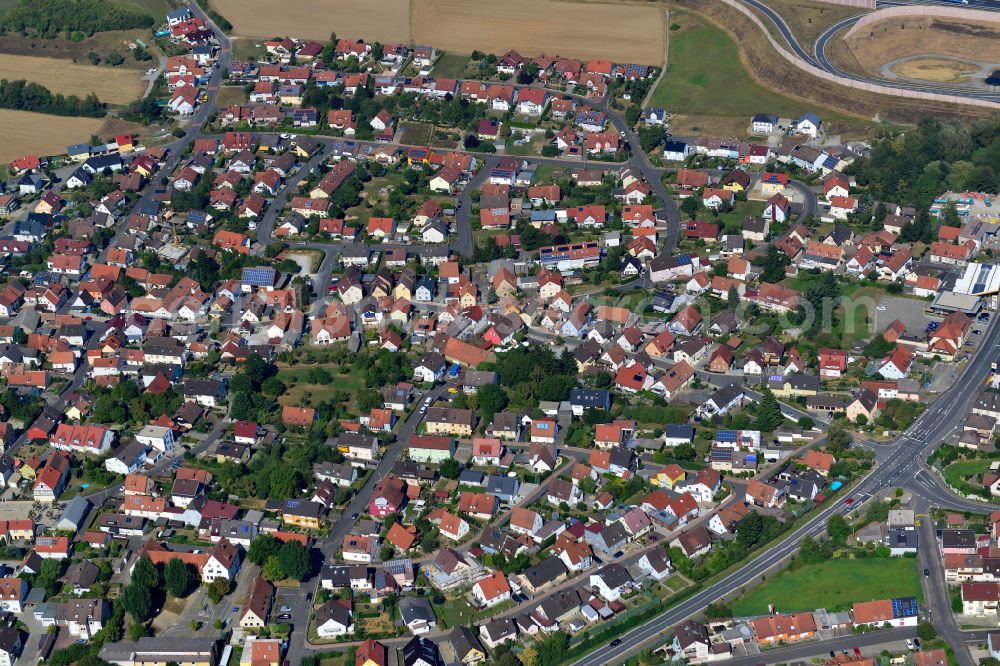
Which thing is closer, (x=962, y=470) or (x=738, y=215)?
(x=962, y=470)

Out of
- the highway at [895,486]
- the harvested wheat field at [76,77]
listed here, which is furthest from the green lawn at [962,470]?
the harvested wheat field at [76,77]

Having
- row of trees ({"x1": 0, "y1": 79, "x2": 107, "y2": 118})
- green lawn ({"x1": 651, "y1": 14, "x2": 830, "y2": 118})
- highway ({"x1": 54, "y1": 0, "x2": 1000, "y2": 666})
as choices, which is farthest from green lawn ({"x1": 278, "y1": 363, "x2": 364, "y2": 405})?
row of trees ({"x1": 0, "y1": 79, "x2": 107, "y2": 118})

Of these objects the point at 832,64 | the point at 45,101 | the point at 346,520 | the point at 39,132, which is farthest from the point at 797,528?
the point at 45,101

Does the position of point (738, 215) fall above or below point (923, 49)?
below

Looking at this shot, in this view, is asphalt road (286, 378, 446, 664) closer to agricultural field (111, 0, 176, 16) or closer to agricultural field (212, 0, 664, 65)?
agricultural field (212, 0, 664, 65)

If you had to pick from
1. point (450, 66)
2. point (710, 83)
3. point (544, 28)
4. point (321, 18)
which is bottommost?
point (450, 66)

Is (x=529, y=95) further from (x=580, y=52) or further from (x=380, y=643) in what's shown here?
(x=380, y=643)

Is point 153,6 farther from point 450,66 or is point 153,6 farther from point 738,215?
point 738,215
